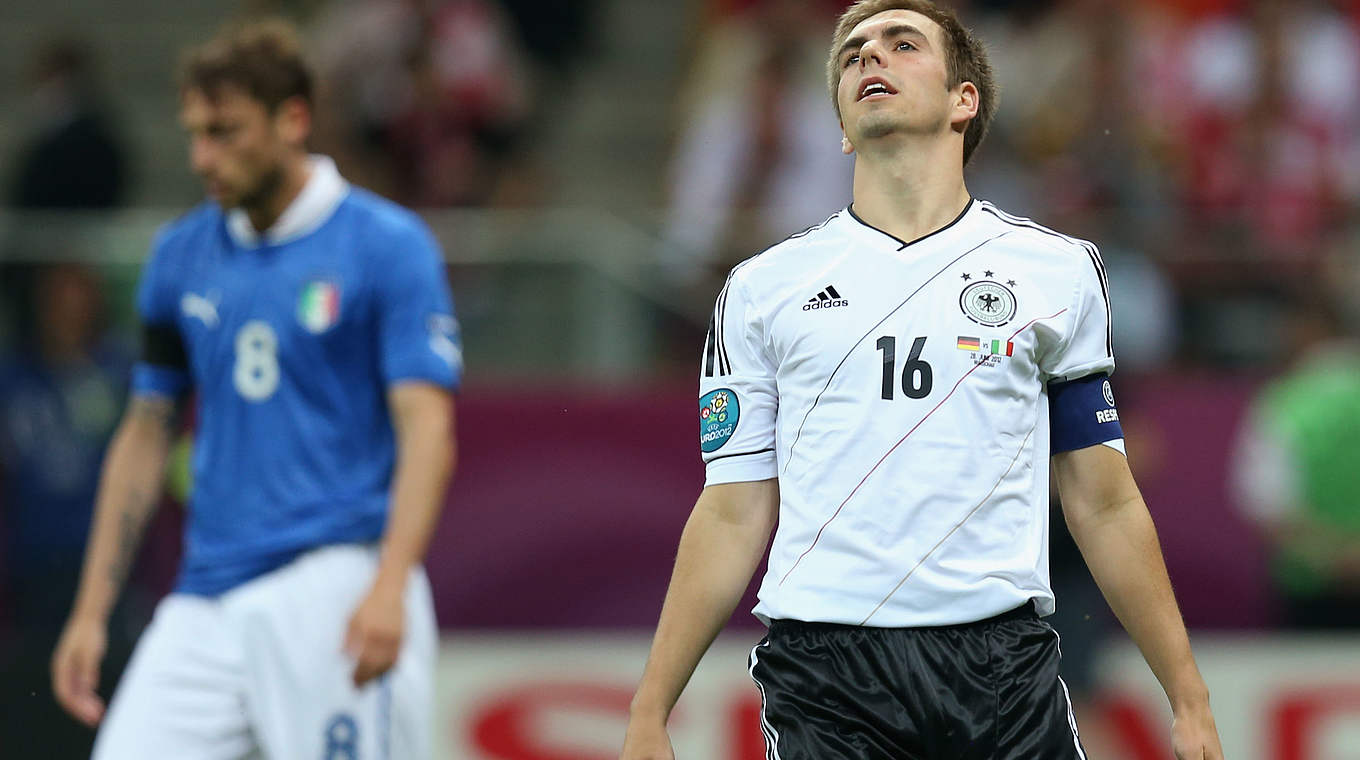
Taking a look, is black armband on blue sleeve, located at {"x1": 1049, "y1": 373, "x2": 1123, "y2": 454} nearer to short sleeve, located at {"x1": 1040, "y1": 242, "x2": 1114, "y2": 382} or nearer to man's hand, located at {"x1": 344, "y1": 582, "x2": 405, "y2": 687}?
short sleeve, located at {"x1": 1040, "y1": 242, "x2": 1114, "y2": 382}

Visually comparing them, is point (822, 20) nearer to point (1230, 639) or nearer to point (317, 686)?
point (1230, 639)

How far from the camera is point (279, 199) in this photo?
18.0 ft

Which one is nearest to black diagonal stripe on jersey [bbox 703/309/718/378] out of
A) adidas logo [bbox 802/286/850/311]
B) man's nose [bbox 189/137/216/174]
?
adidas logo [bbox 802/286/850/311]

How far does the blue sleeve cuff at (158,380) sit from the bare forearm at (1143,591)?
9.42 feet

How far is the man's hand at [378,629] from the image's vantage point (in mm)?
4988

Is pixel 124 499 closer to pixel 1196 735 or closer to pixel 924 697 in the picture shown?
pixel 924 697

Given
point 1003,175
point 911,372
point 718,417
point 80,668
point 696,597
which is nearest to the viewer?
point 911,372

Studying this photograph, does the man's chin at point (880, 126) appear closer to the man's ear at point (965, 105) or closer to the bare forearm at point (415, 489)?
the man's ear at point (965, 105)

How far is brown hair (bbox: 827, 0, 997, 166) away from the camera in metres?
4.14

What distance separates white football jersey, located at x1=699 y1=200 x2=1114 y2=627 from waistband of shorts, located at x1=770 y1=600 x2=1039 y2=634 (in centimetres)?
2

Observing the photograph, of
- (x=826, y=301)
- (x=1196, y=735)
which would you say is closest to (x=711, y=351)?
(x=826, y=301)

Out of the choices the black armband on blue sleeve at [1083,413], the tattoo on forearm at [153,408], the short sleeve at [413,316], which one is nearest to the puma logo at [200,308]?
the tattoo on forearm at [153,408]

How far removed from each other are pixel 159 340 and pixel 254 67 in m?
0.84

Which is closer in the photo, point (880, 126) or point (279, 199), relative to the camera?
point (880, 126)
